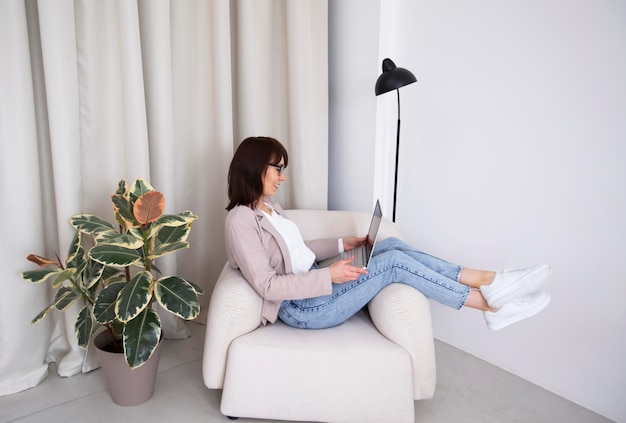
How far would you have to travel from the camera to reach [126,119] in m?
1.88

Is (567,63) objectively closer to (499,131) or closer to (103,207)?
(499,131)

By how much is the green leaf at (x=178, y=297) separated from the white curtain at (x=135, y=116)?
52 centimetres

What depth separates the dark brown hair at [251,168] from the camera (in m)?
1.66

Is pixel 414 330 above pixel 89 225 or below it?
below

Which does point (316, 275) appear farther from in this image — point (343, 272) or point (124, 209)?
point (124, 209)

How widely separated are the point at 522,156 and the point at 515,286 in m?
0.60

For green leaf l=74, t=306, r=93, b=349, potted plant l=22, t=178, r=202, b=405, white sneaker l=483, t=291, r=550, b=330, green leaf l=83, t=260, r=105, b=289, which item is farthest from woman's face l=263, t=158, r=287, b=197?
white sneaker l=483, t=291, r=550, b=330

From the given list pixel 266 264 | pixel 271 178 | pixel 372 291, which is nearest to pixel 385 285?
pixel 372 291

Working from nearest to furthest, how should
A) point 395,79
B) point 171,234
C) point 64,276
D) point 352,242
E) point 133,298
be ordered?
point 133,298
point 64,276
point 171,234
point 395,79
point 352,242

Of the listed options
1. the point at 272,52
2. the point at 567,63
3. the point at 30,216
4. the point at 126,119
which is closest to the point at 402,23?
the point at 272,52

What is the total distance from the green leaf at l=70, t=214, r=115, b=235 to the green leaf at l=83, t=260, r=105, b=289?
12 cm

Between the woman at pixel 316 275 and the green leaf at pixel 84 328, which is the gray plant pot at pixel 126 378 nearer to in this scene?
the green leaf at pixel 84 328

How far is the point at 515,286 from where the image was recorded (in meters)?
1.55

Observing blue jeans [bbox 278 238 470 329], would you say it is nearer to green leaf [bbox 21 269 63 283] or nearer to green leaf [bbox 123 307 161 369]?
green leaf [bbox 123 307 161 369]
